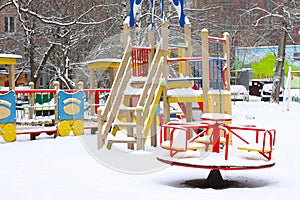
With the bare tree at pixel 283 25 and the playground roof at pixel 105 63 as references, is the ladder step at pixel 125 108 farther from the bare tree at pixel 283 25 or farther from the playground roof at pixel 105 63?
the bare tree at pixel 283 25

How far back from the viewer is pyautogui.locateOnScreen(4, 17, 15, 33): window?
37059 mm

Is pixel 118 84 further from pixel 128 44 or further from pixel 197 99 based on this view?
pixel 197 99

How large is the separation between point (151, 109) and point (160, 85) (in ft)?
1.78

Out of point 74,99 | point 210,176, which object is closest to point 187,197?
point 210,176

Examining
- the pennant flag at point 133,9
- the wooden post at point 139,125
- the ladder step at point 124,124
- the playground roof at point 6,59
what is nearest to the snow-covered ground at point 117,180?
the ladder step at point 124,124

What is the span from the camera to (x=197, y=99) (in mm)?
10695

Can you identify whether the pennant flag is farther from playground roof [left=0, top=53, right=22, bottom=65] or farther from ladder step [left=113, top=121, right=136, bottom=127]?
playground roof [left=0, top=53, right=22, bottom=65]

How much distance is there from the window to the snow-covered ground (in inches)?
1081

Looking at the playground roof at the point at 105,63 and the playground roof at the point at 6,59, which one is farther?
the playground roof at the point at 105,63

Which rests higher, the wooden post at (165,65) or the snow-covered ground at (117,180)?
the wooden post at (165,65)

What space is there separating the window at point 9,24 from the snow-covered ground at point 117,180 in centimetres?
2746

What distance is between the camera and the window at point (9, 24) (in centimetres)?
3706

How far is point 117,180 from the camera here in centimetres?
799

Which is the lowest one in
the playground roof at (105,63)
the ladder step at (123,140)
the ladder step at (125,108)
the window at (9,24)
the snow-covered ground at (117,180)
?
the snow-covered ground at (117,180)
